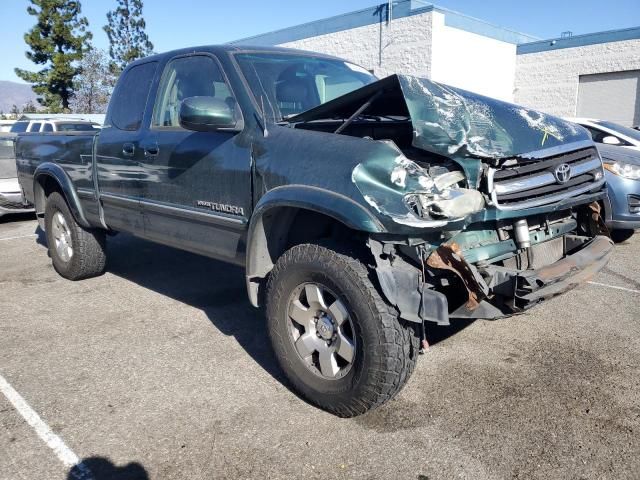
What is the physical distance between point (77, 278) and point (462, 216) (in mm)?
4449

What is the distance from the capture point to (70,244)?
18.7ft

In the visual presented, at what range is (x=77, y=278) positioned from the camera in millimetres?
5730

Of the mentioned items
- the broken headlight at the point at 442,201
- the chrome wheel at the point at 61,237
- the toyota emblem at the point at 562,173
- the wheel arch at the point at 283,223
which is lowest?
the chrome wheel at the point at 61,237

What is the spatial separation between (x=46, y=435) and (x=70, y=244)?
3.16 meters

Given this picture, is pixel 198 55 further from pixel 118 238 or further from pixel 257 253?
pixel 118 238

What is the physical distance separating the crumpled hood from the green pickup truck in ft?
0.04

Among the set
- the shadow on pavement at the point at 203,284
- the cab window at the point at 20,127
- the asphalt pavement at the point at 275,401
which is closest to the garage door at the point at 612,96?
the asphalt pavement at the point at 275,401

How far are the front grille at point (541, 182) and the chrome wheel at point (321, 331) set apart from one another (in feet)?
3.29

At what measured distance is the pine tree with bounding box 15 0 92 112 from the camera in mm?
29625

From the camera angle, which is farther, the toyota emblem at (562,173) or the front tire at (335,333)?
the toyota emblem at (562,173)

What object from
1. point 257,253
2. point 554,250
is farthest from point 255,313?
point 554,250

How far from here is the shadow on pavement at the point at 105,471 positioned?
2.58 meters

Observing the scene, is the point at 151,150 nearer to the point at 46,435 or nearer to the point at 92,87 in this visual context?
the point at 46,435

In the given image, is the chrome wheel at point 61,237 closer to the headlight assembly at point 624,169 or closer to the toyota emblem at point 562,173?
the toyota emblem at point 562,173
